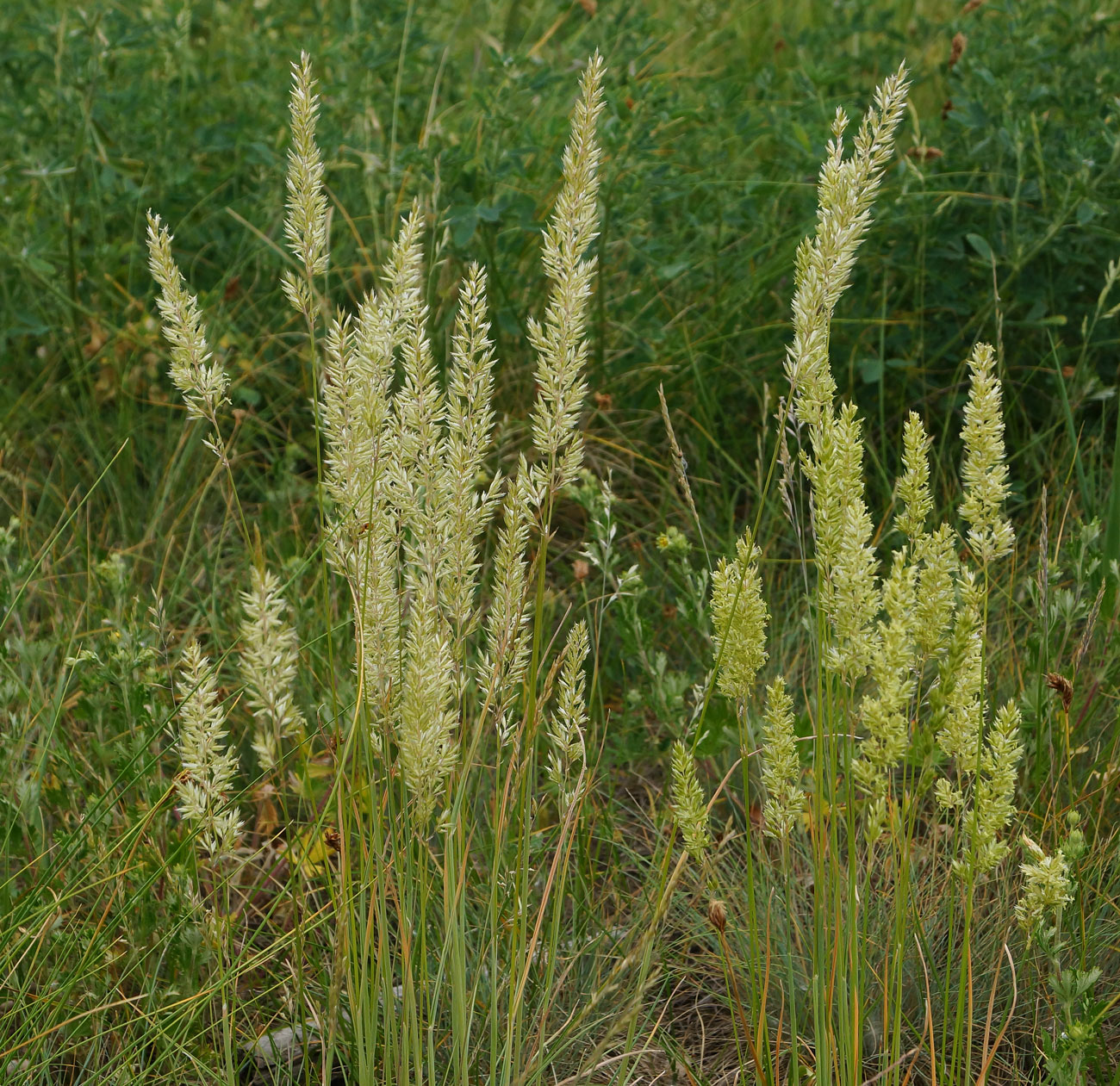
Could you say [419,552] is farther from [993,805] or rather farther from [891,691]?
[993,805]

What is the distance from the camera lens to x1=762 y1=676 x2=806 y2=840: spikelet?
1300mm

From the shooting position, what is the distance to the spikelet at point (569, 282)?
3.86 ft

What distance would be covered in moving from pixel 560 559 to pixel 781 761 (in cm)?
174

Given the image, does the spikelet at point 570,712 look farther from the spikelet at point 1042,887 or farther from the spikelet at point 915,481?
the spikelet at point 1042,887

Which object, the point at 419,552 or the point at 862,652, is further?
the point at 419,552

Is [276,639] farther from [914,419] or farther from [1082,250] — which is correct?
[1082,250]

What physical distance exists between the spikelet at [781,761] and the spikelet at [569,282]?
0.31 metres

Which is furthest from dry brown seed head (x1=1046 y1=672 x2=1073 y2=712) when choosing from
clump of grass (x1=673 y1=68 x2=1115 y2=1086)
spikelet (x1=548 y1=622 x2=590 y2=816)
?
spikelet (x1=548 y1=622 x2=590 y2=816)

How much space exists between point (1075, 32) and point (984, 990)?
2.51m

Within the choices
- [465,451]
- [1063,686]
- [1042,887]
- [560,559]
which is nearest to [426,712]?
[465,451]

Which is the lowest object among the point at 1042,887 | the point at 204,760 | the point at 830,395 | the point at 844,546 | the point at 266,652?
the point at 1042,887

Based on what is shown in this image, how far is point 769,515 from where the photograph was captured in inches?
114

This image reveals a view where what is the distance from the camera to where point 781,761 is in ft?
4.25

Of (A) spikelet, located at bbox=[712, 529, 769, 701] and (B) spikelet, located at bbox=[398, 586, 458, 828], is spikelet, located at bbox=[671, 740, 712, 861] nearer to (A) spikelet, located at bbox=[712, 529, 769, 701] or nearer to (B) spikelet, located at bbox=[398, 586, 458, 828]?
(A) spikelet, located at bbox=[712, 529, 769, 701]
